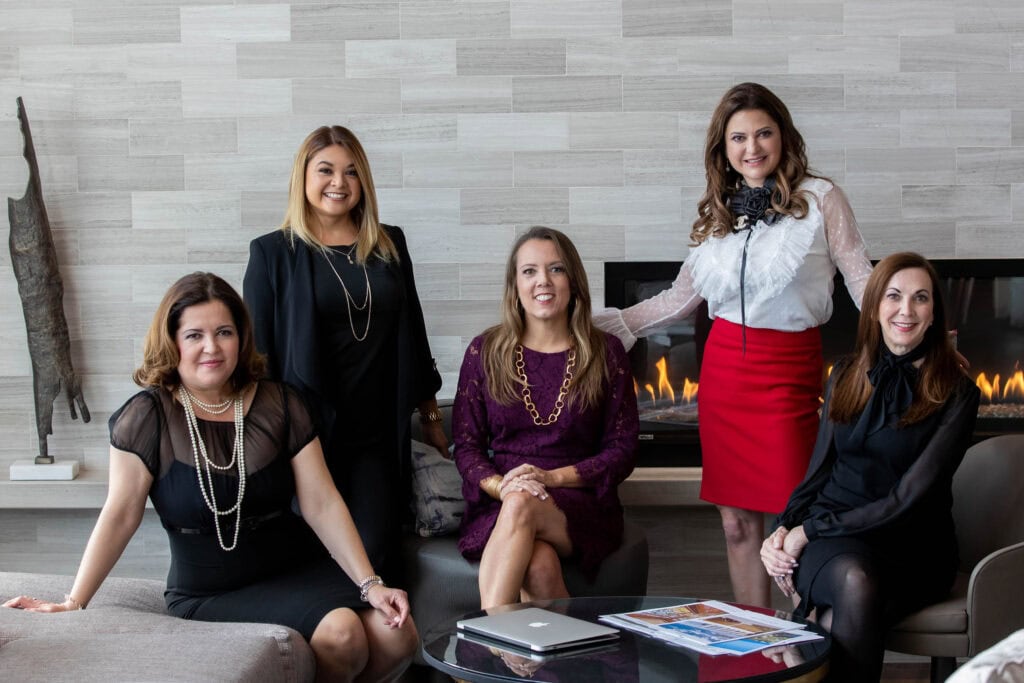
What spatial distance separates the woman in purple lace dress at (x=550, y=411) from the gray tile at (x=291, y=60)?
121 centimetres

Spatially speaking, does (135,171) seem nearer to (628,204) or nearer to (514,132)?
(514,132)

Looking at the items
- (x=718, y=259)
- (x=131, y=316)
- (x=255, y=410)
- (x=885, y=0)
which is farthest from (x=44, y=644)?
(x=885, y=0)

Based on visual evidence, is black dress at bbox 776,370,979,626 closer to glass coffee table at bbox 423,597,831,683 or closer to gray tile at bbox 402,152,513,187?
glass coffee table at bbox 423,597,831,683

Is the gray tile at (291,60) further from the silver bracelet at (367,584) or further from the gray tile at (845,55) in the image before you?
the silver bracelet at (367,584)

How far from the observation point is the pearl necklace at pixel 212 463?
2484mm

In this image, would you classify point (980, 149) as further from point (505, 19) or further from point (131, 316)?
point (131, 316)

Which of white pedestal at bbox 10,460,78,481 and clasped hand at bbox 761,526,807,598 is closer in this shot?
clasped hand at bbox 761,526,807,598

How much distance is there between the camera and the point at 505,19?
3.89 meters

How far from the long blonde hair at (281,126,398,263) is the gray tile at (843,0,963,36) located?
175 centimetres

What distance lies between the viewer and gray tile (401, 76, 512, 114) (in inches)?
154

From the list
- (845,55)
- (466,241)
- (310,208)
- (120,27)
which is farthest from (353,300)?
(845,55)

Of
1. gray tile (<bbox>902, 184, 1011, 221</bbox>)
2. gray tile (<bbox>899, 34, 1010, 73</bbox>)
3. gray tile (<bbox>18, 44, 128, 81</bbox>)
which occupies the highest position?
gray tile (<bbox>18, 44, 128, 81</bbox>)

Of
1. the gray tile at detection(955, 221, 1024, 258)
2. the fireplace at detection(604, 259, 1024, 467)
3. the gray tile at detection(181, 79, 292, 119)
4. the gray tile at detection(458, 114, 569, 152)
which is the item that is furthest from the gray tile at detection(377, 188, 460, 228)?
the gray tile at detection(955, 221, 1024, 258)

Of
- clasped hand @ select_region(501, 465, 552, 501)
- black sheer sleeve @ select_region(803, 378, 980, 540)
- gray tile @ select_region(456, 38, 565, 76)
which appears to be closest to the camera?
black sheer sleeve @ select_region(803, 378, 980, 540)
